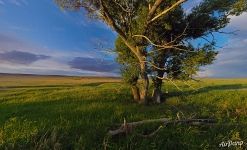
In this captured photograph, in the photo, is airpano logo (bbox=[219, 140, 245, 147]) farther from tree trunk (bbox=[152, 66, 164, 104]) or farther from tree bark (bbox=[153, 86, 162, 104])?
tree bark (bbox=[153, 86, 162, 104])

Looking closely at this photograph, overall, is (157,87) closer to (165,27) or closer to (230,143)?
(165,27)

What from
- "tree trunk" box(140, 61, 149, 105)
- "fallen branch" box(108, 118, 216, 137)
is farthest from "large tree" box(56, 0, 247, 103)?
"fallen branch" box(108, 118, 216, 137)

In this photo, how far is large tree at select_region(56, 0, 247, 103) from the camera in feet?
90.8

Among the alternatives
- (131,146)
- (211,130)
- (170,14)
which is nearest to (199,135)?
(211,130)

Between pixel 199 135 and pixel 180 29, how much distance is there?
18172 millimetres

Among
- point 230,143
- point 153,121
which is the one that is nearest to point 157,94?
point 153,121

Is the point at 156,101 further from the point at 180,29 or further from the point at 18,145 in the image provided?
the point at 18,145

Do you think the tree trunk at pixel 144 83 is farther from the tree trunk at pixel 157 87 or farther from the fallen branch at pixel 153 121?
the fallen branch at pixel 153 121

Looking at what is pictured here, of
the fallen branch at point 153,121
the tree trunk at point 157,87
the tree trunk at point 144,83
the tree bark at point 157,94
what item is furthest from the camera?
the tree bark at point 157,94

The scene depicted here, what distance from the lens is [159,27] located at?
29.4 meters

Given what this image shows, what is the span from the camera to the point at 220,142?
12.8m

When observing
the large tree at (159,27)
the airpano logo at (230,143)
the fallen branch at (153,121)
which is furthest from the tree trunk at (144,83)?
the airpano logo at (230,143)

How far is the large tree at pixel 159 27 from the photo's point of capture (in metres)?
27.7

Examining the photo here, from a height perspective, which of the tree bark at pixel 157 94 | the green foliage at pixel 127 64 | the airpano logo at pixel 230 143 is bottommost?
the airpano logo at pixel 230 143
